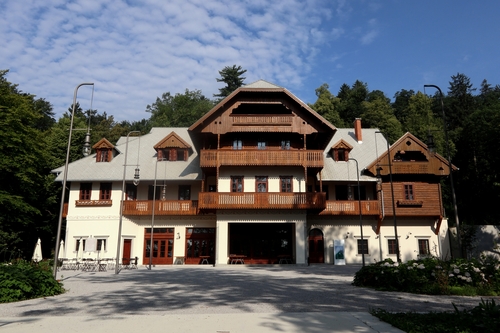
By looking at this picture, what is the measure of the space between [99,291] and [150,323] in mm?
Answer: 6811

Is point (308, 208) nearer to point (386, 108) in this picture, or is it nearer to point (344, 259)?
point (344, 259)

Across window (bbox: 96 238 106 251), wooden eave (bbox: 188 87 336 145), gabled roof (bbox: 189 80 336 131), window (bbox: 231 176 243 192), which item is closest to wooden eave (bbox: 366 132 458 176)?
wooden eave (bbox: 188 87 336 145)

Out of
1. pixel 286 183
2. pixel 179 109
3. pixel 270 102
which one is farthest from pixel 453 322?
pixel 179 109

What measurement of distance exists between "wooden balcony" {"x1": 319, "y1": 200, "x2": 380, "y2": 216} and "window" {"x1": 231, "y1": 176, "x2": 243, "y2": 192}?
6.99m

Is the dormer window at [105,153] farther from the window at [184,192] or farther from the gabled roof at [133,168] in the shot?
the window at [184,192]

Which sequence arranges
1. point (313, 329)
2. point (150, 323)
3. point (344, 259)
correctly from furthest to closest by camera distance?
point (344, 259) < point (150, 323) < point (313, 329)

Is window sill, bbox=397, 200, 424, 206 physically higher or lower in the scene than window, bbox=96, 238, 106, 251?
higher

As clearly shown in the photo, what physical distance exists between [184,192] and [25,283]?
20700mm

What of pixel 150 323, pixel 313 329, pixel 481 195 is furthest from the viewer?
pixel 481 195

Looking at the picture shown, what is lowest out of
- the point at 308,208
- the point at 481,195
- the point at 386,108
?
the point at 308,208

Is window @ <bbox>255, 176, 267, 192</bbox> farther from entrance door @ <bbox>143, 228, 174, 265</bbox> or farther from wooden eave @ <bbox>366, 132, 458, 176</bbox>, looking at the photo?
wooden eave @ <bbox>366, 132, 458, 176</bbox>

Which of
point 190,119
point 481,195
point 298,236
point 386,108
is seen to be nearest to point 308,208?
point 298,236

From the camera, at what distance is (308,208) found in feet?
90.8

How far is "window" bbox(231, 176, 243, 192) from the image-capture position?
1160 inches
